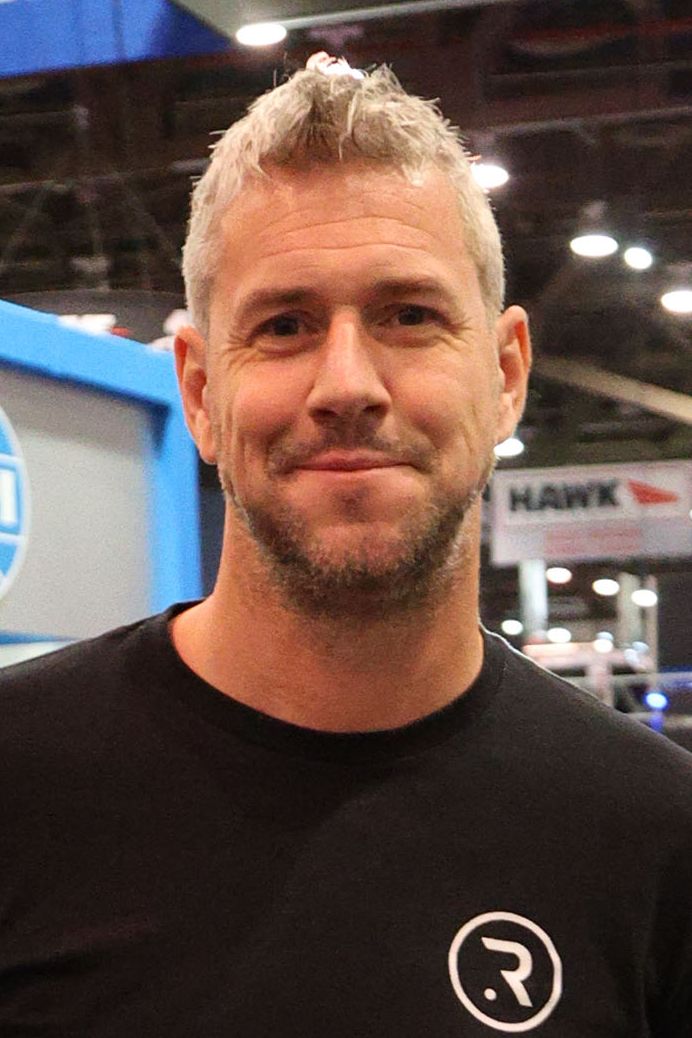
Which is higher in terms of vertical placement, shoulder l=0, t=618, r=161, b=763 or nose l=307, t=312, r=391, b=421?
nose l=307, t=312, r=391, b=421

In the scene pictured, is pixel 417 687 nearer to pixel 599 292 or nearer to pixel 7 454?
pixel 7 454

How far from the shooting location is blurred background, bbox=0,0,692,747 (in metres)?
4.36

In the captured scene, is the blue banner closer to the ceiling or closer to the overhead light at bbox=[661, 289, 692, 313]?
the ceiling

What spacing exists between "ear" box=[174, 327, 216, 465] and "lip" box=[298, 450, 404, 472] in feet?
0.43

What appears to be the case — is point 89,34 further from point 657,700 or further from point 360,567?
point 657,700

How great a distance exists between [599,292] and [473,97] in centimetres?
622

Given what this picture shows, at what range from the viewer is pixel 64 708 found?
1255mm

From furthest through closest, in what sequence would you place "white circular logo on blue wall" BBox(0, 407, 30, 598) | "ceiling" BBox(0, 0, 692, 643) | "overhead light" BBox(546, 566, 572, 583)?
"overhead light" BBox(546, 566, 572, 583) → "ceiling" BBox(0, 0, 692, 643) → "white circular logo on blue wall" BBox(0, 407, 30, 598)

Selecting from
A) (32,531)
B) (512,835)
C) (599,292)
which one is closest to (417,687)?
(512,835)

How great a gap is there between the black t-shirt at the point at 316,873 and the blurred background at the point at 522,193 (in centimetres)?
31

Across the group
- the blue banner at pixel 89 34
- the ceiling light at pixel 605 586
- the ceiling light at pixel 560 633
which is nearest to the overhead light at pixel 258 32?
the blue banner at pixel 89 34

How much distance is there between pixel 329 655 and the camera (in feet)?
3.97

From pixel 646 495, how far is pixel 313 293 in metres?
11.4

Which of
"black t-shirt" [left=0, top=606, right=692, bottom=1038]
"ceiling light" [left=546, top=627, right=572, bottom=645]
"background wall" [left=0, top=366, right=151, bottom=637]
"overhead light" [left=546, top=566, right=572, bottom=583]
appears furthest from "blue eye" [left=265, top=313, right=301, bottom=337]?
"ceiling light" [left=546, top=627, right=572, bottom=645]
